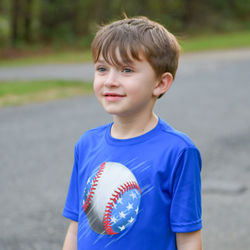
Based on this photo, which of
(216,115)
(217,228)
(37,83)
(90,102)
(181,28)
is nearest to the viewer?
(217,228)

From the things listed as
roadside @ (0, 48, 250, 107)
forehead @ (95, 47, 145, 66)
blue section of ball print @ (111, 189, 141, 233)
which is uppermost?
forehead @ (95, 47, 145, 66)

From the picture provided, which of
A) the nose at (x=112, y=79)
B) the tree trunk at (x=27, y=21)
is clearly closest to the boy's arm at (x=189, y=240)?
the nose at (x=112, y=79)

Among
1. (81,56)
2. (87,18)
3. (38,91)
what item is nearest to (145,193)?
(38,91)

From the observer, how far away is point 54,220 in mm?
4176

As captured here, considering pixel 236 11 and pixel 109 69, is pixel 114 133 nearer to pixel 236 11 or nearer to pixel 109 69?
pixel 109 69

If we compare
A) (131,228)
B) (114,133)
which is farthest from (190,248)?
(114,133)

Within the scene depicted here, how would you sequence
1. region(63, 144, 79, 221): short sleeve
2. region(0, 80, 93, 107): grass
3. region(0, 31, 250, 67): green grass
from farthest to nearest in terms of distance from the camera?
region(0, 31, 250, 67): green grass
region(0, 80, 93, 107): grass
region(63, 144, 79, 221): short sleeve

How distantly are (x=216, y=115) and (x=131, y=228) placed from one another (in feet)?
22.7

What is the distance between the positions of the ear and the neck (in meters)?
0.09

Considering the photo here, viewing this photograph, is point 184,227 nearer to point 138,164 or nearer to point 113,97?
point 138,164

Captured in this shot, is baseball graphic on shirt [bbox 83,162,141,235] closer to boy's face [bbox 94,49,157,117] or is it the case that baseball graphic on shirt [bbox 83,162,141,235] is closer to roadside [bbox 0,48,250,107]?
boy's face [bbox 94,49,157,117]

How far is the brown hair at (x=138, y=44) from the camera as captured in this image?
6.24 ft

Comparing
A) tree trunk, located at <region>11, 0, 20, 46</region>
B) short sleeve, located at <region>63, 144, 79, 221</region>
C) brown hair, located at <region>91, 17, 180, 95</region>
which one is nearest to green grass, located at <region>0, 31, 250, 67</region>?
tree trunk, located at <region>11, 0, 20, 46</region>

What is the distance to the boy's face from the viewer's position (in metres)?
1.90
